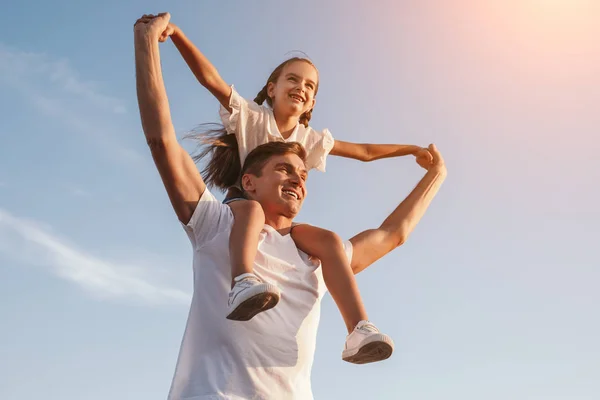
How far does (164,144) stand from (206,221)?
0.47m

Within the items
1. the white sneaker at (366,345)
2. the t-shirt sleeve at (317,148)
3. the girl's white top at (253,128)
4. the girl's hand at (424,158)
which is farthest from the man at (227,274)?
the girl's hand at (424,158)

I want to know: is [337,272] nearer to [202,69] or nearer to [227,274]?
[227,274]

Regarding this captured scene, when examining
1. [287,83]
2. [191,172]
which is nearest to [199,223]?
[191,172]

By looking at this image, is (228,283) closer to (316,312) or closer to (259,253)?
(259,253)

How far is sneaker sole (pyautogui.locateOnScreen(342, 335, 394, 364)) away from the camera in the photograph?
3891 mm

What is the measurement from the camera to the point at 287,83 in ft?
19.6

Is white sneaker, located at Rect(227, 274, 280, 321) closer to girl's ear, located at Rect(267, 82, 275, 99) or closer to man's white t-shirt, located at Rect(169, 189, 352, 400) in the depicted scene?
man's white t-shirt, located at Rect(169, 189, 352, 400)

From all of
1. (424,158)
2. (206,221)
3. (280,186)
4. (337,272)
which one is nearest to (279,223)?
(280,186)

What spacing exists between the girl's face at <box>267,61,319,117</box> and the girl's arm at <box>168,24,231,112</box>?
475 mm

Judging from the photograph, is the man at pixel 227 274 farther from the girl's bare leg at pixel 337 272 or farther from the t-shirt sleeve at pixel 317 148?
the t-shirt sleeve at pixel 317 148

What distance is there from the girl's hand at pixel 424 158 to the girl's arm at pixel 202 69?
1.56m

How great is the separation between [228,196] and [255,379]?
1845 millimetres

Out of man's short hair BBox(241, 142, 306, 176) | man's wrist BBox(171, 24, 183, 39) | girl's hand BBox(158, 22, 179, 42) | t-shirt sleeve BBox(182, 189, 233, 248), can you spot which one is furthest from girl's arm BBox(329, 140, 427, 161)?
t-shirt sleeve BBox(182, 189, 233, 248)

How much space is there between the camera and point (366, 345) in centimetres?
392
